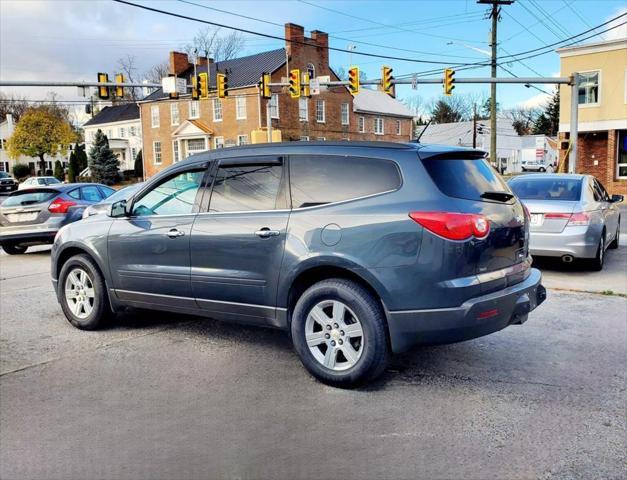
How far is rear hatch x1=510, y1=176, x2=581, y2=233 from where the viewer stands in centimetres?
883

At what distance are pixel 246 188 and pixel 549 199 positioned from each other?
6.00 metres

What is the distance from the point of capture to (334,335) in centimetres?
441

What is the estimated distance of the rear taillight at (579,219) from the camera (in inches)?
343

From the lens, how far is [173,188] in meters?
5.52

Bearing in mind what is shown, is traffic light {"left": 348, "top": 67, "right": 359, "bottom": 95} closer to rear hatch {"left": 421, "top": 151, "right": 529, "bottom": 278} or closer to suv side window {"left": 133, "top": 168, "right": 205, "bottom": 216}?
suv side window {"left": 133, "top": 168, "right": 205, "bottom": 216}

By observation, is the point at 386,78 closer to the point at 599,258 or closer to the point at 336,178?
the point at 599,258

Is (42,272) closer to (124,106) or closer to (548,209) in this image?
(548,209)

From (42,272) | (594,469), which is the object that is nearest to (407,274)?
(594,469)

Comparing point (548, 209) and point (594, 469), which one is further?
point (548, 209)

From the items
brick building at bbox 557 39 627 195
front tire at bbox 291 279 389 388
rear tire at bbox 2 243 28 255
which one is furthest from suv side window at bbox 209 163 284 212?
brick building at bbox 557 39 627 195

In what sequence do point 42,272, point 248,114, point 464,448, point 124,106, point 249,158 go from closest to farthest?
point 464,448, point 249,158, point 42,272, point 248,114, point 124,106

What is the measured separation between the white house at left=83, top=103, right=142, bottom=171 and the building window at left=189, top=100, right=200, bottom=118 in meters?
16.9

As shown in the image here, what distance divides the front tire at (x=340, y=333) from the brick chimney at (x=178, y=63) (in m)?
50.5

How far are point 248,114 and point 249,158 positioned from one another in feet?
136
